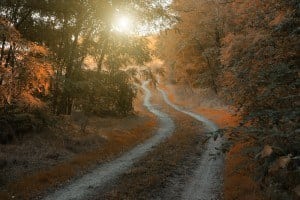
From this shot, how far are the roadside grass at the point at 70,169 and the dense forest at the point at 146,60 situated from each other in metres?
3.21

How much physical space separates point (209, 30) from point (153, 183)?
102 ft

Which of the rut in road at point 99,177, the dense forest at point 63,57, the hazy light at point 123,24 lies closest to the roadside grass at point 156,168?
the rut in road at point 99,177

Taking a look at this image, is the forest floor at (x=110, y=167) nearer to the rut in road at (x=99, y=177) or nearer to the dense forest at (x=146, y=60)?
the rut in road at (x=99, y=177)

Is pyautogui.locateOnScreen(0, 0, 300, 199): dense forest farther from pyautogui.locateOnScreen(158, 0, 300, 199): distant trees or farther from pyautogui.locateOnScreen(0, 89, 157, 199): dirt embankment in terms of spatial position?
pyautogui.locateOnScreen(0, 89, 157, 199): dirt embankment

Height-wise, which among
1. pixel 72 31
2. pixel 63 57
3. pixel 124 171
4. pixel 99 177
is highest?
pixel 72 31

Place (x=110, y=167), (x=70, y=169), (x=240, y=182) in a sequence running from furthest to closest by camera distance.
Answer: (x=110, y=167) < (x=70, y=169) < (x=240, y=182)

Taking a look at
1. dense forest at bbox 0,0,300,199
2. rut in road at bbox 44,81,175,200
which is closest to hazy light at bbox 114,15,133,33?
dense forest at bbox 0,0,300,199

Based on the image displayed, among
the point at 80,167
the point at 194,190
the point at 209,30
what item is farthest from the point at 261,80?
the point at 209,30

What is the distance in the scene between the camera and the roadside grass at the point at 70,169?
523 inches

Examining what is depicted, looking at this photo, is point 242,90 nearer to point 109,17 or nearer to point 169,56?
point 109,17

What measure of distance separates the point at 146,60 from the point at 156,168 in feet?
53.8

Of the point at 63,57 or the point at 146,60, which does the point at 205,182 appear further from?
the point at 146,60

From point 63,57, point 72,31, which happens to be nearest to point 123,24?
point 72,31

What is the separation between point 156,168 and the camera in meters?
16.8
